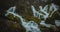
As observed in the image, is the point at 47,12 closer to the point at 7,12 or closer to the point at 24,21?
the point at 24,21

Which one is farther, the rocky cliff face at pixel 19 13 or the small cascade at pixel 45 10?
the small cascade at pixel 45 10

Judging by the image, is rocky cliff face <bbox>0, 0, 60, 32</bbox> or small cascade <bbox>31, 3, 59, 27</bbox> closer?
rocky cliff face <bbox>0, 0, 60, 32</bbox>

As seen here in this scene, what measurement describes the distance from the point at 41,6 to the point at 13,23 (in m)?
0.44

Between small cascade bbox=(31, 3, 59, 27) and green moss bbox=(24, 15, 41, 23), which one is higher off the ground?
small cascade bbox=(31, 3, 59, 27)

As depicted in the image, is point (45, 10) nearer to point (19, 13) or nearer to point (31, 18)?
point (31, 18)

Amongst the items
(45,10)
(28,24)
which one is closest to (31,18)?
(28,24)

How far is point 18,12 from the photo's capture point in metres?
2.26

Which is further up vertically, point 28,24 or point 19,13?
point 19,13

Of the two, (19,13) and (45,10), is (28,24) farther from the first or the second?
(45,10)

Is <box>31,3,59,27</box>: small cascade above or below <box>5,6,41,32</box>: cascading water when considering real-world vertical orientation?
above

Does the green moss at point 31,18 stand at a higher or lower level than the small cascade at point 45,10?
lower

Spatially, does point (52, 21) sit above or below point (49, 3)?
below

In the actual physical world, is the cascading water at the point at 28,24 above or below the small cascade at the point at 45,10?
below

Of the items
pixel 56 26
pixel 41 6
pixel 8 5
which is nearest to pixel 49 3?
pixel 41 6
